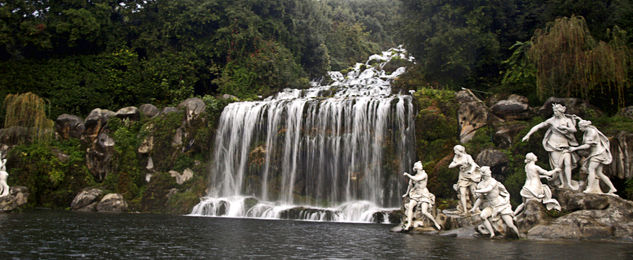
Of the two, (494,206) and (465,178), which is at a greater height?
(465,178)

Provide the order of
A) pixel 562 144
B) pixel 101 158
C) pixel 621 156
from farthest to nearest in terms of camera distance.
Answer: pixel 101 158
pixel 621 156
pixel 562 144

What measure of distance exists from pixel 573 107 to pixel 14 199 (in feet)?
77.5

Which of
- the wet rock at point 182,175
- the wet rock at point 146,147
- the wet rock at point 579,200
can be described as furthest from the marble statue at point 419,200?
the wet rock at point 146,147

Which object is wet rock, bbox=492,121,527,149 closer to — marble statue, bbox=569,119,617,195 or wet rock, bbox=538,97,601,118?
wet rock, bbox=538,97,601,118

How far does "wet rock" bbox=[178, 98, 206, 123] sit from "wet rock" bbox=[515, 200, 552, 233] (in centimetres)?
1839

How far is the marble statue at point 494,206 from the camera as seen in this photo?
519 inches

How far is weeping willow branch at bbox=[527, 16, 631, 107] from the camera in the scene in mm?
17719

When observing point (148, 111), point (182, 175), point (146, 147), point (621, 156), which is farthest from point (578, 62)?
point (148, 111)

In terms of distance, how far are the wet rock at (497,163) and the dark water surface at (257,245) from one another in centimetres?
571

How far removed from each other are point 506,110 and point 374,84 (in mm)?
14551

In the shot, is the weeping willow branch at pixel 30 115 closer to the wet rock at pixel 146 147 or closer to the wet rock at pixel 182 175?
the wet rock at pixel 146 147

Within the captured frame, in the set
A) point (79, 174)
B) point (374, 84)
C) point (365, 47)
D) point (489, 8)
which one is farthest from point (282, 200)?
point (365, 47)

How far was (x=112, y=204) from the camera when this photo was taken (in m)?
23.6

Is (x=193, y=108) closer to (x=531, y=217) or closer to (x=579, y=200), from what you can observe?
(x=531, y=217)
